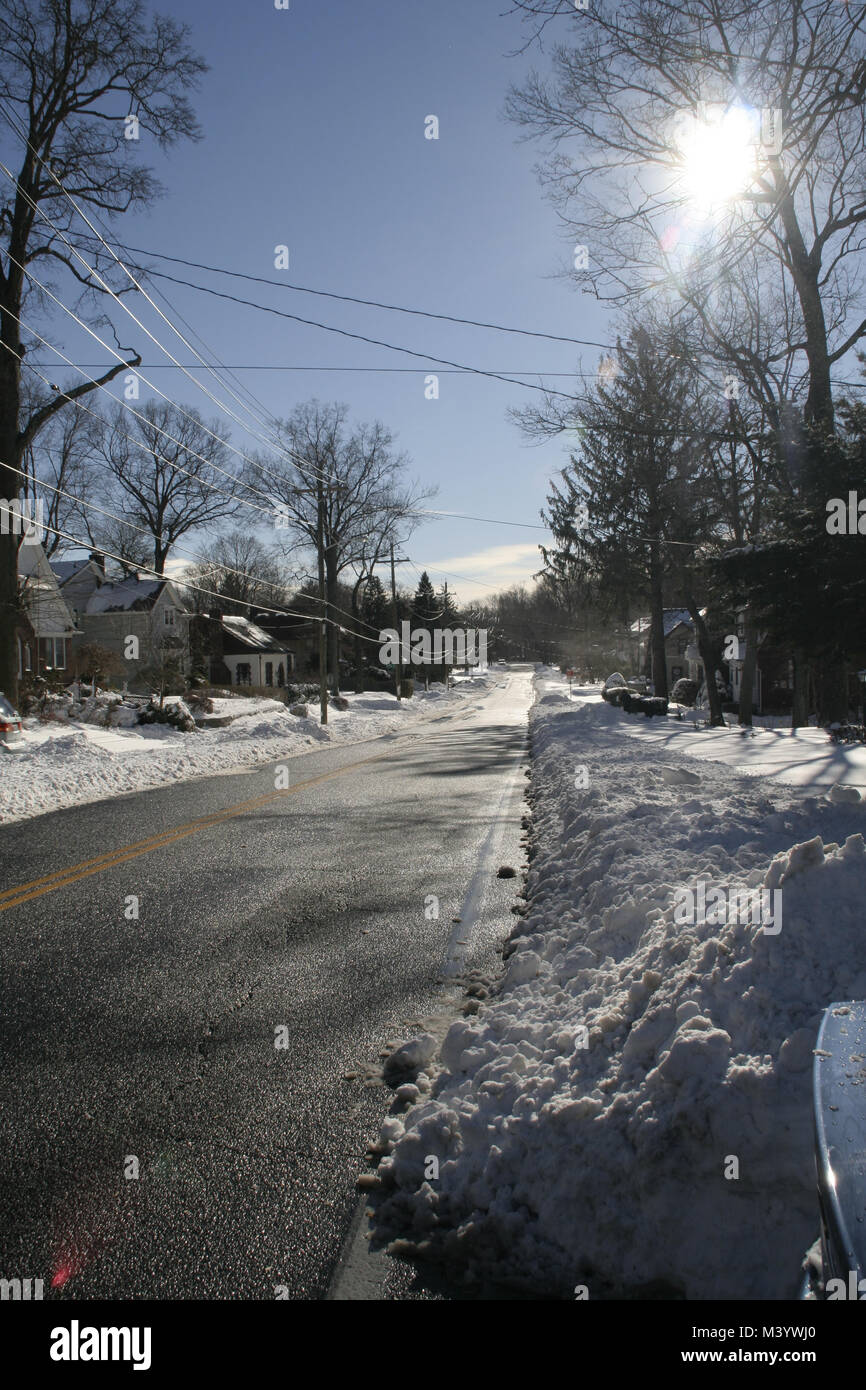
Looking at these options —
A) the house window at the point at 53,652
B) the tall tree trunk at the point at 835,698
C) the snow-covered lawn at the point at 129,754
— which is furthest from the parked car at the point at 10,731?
the house window at the point at 53,652

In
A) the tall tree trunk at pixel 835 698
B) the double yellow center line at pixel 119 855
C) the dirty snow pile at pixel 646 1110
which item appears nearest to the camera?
the dirty snow pile at pixel 646 1110

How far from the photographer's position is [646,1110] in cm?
300

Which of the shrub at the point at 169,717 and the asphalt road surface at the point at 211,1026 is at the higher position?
the shrub at the point at 169,717

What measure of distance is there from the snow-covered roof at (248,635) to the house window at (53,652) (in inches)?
645

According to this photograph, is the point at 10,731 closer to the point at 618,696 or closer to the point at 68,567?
the point at 618,696

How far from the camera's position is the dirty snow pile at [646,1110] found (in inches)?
105

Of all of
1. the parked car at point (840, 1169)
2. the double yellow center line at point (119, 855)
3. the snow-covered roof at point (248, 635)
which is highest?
the snow-covered roof at point (248, 635)

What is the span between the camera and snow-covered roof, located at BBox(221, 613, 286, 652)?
198ft

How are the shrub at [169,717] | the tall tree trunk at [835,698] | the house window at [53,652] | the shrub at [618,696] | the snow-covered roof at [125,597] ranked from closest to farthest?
1. the tall tree trunk at [835,698]
2. the shrub at [169,717]
3. the shrub at [618,696]
4. the house window at [53,652]
5. the snow-covered roof at [125,597]

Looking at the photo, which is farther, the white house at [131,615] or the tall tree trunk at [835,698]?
the white house at [131,615]

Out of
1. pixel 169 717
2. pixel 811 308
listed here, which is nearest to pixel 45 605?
pixel 169 717

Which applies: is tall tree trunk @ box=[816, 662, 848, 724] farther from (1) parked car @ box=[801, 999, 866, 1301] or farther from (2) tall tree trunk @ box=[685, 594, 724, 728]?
(1) parked car @ box=[801, 999, 866, 1301]

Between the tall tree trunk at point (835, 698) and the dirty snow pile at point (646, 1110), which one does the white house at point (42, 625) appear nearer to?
the tall tree trunk at point (835, 698)

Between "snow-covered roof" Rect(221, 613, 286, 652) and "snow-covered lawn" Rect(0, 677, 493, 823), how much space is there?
89.3 feet
